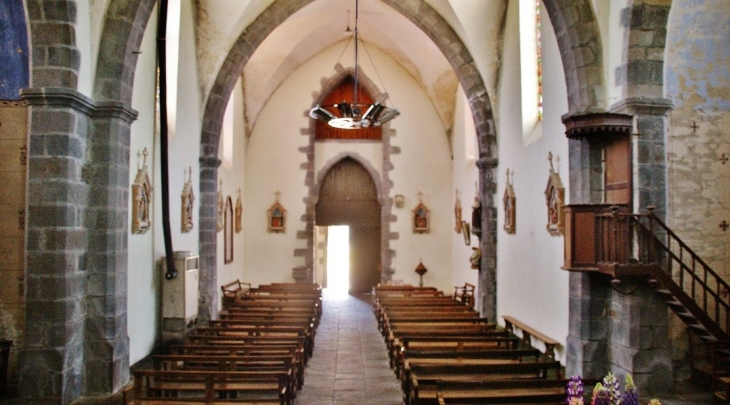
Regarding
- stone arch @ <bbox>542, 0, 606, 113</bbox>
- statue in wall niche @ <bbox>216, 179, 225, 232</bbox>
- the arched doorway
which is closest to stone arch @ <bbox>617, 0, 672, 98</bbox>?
stone arch @ <bbox>542, 0, 606, 113</bbox>

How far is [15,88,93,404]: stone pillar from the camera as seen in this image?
7.06m

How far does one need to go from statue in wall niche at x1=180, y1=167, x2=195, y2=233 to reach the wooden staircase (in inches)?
283

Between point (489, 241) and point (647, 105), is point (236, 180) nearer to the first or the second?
point (489, 241)

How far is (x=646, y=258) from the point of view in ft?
23.9

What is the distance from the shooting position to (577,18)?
321 inches

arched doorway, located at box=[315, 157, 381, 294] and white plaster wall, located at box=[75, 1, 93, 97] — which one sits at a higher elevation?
white plaster wall, located at box=[75, 1, 93, 97]

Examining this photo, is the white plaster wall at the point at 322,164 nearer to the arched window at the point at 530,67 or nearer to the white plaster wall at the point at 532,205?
the white plaster wall at the point at 532,205

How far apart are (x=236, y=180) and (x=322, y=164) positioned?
3.02m

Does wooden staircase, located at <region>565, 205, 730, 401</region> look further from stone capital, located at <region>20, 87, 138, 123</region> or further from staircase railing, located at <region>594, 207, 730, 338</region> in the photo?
stone capital, located at <region>20, 87, 138, 123</region>

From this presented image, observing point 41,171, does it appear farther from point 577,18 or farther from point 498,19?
point 498,19

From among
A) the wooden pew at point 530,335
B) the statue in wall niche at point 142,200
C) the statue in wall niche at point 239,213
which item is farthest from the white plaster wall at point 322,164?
the statue in wall niche at point 142,200

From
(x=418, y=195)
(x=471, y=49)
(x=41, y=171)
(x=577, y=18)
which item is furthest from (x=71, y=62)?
(x=418, y=195)

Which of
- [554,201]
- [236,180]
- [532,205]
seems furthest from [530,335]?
[236,180]

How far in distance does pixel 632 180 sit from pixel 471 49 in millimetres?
6328
